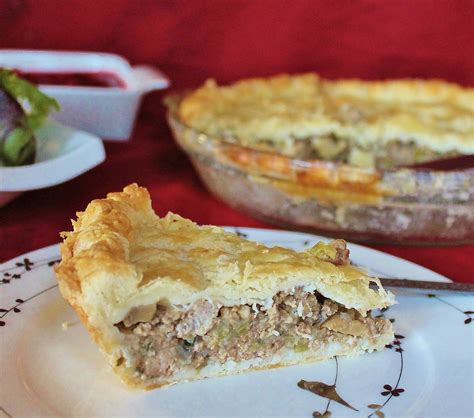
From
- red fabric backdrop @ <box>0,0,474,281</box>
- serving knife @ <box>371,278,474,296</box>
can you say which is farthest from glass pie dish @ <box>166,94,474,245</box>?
red fabric backdrop @ <box>0,0,474,281</box>

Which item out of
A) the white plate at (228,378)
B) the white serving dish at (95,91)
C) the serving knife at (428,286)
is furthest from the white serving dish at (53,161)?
the serving knife at (428,286)

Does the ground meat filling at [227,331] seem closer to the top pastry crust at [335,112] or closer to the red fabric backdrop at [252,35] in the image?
the top pastry crust at [335,112]

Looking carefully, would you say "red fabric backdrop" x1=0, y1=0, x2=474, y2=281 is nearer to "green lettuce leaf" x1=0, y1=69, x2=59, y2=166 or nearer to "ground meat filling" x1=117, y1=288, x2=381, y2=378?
"green lettuce leaf" x1=0, y1=69, x2=59, y2=166

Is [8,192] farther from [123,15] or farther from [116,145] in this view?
[123,15]

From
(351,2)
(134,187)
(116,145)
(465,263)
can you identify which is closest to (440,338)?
(465,263)

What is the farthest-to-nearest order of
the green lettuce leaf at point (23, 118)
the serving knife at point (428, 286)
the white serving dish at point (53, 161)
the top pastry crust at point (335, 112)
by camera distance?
the top pastry crust at point (335, 112)
the green lettuce leaf at point (23, 118)
the white serving dish at point (53, 161)
the serving knife at point (428, 286)

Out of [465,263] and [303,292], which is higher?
[303,292]

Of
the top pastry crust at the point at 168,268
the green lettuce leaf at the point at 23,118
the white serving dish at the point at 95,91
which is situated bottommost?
the white serving dish at the point at 95,91
